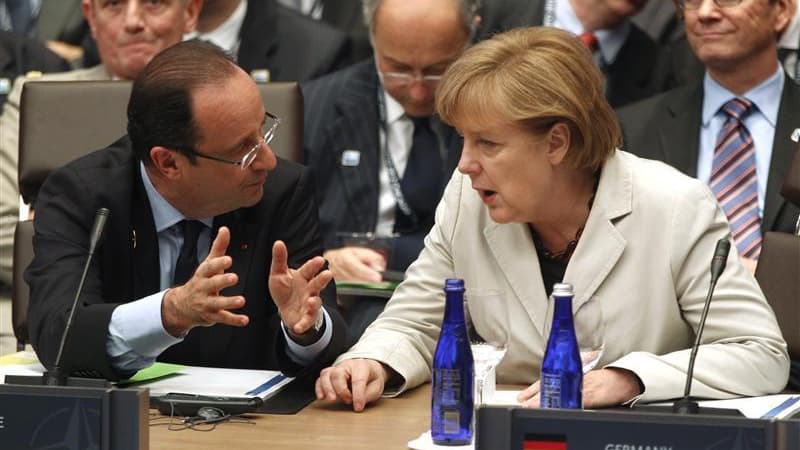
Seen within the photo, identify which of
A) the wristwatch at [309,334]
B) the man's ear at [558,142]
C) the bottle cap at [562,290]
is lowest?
the wristwatch at [309,334]

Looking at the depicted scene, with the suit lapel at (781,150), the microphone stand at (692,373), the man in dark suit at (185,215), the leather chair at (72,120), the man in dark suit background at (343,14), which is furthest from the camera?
the man in dark suit background at (343,14)

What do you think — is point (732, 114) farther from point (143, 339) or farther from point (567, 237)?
point (143, 339)

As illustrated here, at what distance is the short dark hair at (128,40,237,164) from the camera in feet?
10.2

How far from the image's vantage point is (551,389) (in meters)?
2.38

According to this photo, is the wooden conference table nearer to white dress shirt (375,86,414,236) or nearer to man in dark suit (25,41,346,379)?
man in dark suit (25,41,346,379)

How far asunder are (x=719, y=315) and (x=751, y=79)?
204 cm

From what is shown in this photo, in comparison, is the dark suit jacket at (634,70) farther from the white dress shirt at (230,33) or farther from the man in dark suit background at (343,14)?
the white dress shirt at (230,33)

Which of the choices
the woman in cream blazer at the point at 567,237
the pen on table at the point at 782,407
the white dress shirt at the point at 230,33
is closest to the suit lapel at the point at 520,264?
the woman in cream blazer at the point at 567,237

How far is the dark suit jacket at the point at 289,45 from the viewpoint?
5.42 m

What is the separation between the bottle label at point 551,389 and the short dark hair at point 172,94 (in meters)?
1.10

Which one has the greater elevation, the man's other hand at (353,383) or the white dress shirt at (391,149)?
the white dress shirt at (391,149)

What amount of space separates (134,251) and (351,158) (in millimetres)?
1769

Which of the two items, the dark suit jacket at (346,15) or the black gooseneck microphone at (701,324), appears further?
the dark suit jacket at (346,15)

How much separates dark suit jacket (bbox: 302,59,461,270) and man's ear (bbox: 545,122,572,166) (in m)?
1.74
